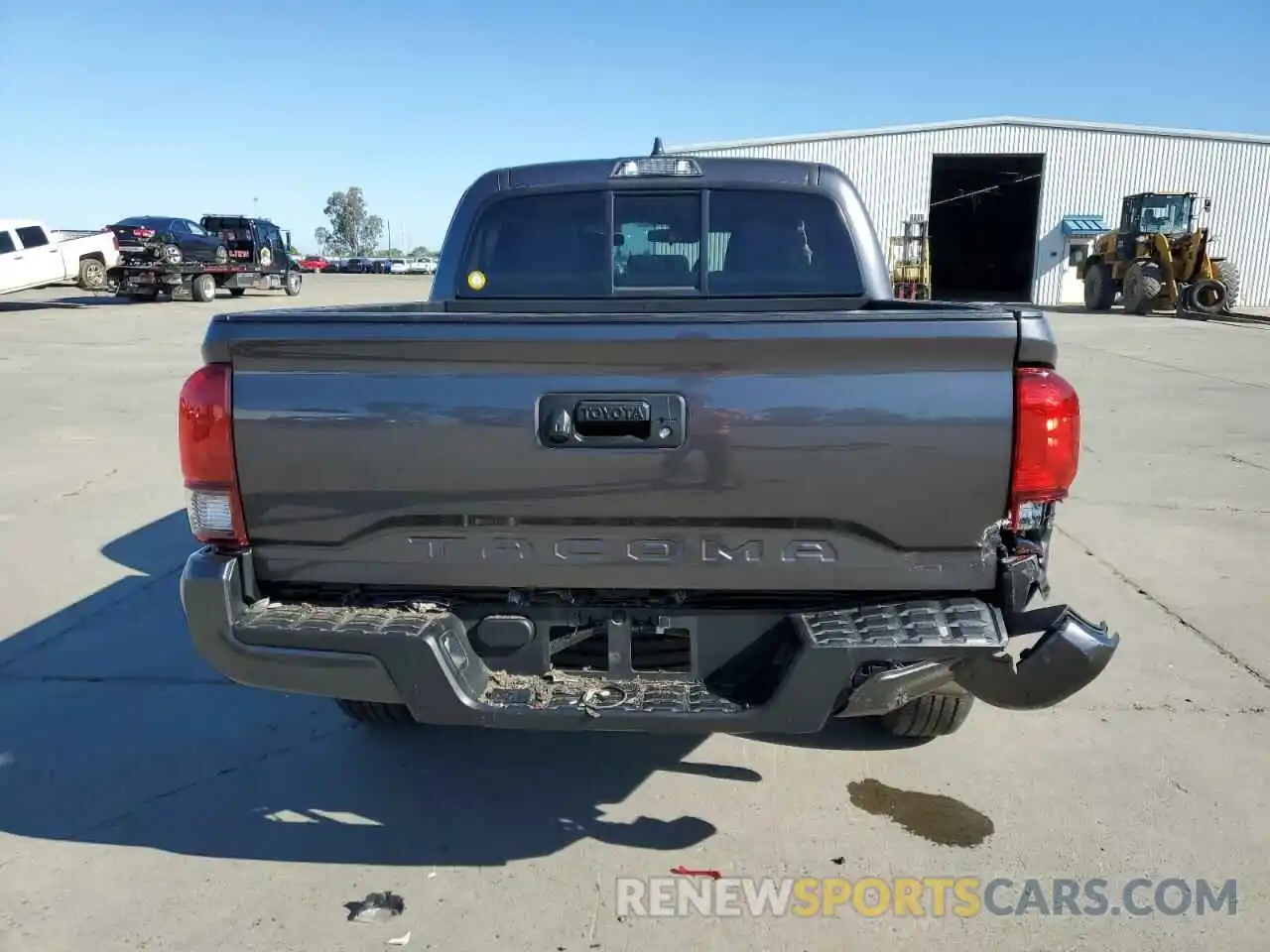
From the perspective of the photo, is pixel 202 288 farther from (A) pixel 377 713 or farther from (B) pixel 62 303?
(A) pixel 377 713

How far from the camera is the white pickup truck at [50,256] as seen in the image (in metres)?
22.9

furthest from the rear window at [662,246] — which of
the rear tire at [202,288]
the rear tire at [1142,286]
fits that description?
the rear tire at [1142,286]

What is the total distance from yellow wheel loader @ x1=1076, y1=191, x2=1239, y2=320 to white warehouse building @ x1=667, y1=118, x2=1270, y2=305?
19.1 ft

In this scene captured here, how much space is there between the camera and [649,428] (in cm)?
226

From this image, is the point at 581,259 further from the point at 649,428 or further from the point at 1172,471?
the point at 1172,471

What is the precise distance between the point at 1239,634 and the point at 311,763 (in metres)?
4.20

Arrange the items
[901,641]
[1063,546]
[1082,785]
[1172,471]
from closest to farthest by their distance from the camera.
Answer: [901,641], [1082,785], [1063,546], [1172,471]

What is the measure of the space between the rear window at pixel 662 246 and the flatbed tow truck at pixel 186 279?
24.6 meters

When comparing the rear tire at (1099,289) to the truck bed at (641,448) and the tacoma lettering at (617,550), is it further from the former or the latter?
the tacoma lettering at (617,550)

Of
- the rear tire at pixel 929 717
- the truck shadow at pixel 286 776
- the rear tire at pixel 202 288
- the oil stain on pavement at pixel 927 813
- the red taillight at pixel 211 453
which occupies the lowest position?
the oil stain on pavement at pixel 927 813

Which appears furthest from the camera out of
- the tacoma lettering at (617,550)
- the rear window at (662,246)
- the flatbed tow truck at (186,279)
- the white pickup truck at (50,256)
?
the flatbed tow truck at (186,279)

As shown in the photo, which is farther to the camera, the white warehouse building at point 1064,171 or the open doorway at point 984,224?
the open doorway at point 984,224

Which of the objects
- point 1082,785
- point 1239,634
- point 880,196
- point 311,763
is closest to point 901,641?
point 1082,785

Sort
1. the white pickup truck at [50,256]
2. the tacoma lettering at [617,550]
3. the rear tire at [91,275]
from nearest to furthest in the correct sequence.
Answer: the tacoma lettering at [617,550] < the white pickup truck at [50,256] < the rear tire at [91,275]
